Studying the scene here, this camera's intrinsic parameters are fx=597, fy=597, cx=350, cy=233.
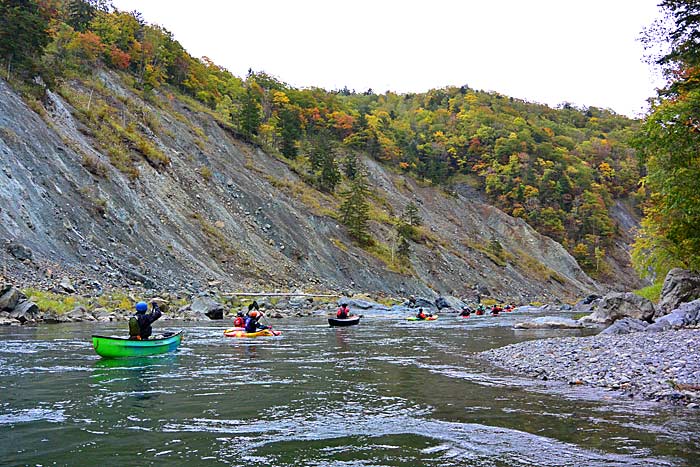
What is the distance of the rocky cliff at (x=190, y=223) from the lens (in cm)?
3297

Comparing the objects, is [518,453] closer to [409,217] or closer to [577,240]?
[409,217]

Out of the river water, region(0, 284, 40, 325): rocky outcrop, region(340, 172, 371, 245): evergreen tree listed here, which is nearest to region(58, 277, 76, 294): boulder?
region(0, 284, 40, 325): rocky outcrop

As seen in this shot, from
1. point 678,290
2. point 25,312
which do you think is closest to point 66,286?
point 25,312

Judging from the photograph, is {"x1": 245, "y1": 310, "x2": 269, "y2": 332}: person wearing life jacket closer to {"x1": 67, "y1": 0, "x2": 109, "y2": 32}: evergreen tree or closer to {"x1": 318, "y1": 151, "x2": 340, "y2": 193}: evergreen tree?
{"x1": 318, "y1": 151, "x2": 340, "y2": 193}: evergreen tree

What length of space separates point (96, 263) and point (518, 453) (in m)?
29.8

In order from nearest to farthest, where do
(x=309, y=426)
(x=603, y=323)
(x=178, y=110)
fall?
(x=309, y=426)
(x=603, y=323)
(x=178, y=110)

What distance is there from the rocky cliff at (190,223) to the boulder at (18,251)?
0.19 ft

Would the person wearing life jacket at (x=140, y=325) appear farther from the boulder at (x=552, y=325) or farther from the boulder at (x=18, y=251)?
the boulder at (x=552, y=325)

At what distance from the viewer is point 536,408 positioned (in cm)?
1033

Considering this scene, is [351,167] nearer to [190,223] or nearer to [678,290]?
[190,223]

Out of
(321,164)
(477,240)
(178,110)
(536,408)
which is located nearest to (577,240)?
(477,240)

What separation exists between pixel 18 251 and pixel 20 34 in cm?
2043

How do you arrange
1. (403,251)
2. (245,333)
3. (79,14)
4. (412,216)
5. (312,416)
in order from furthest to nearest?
(412,216), (403,251), (79,14), (245,333), (312,416)

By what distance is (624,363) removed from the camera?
13727mm
